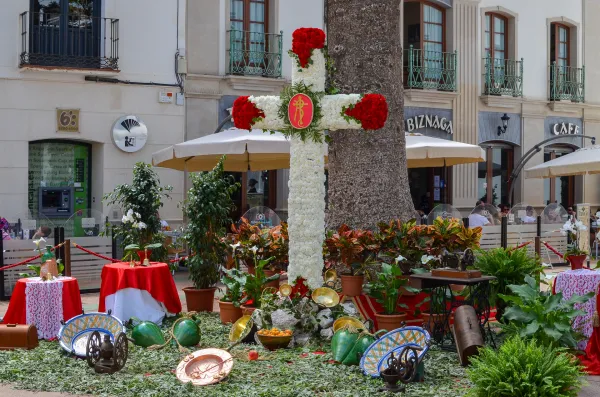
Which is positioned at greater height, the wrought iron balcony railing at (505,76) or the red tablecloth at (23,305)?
the wrought iron balcony railing at (505,76)

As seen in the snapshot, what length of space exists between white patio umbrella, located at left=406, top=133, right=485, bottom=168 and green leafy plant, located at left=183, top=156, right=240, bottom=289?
4986 mm

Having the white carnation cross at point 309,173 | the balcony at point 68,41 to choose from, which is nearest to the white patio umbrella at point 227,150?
the balcony at point 68,41

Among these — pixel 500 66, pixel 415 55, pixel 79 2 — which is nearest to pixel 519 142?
pixel 500 66

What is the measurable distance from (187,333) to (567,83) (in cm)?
1990

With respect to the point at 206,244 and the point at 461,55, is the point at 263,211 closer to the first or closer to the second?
the point at 206,244

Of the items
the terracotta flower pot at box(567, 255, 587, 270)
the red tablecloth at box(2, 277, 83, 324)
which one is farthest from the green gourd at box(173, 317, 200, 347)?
the terracotta flower pot at box(567, 255, 587, 270)

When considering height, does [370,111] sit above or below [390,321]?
above

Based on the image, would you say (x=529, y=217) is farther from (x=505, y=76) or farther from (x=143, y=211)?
(x=143, y=211)

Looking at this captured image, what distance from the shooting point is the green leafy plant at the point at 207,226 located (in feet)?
39.7

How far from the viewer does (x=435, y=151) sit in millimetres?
16500

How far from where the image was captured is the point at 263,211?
16797 mm

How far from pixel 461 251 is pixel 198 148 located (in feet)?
19.7

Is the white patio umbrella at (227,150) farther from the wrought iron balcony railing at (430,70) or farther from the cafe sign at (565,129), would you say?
the cafe sign at (565,129)

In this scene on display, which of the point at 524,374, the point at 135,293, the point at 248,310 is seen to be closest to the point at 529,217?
the point at 248,310
